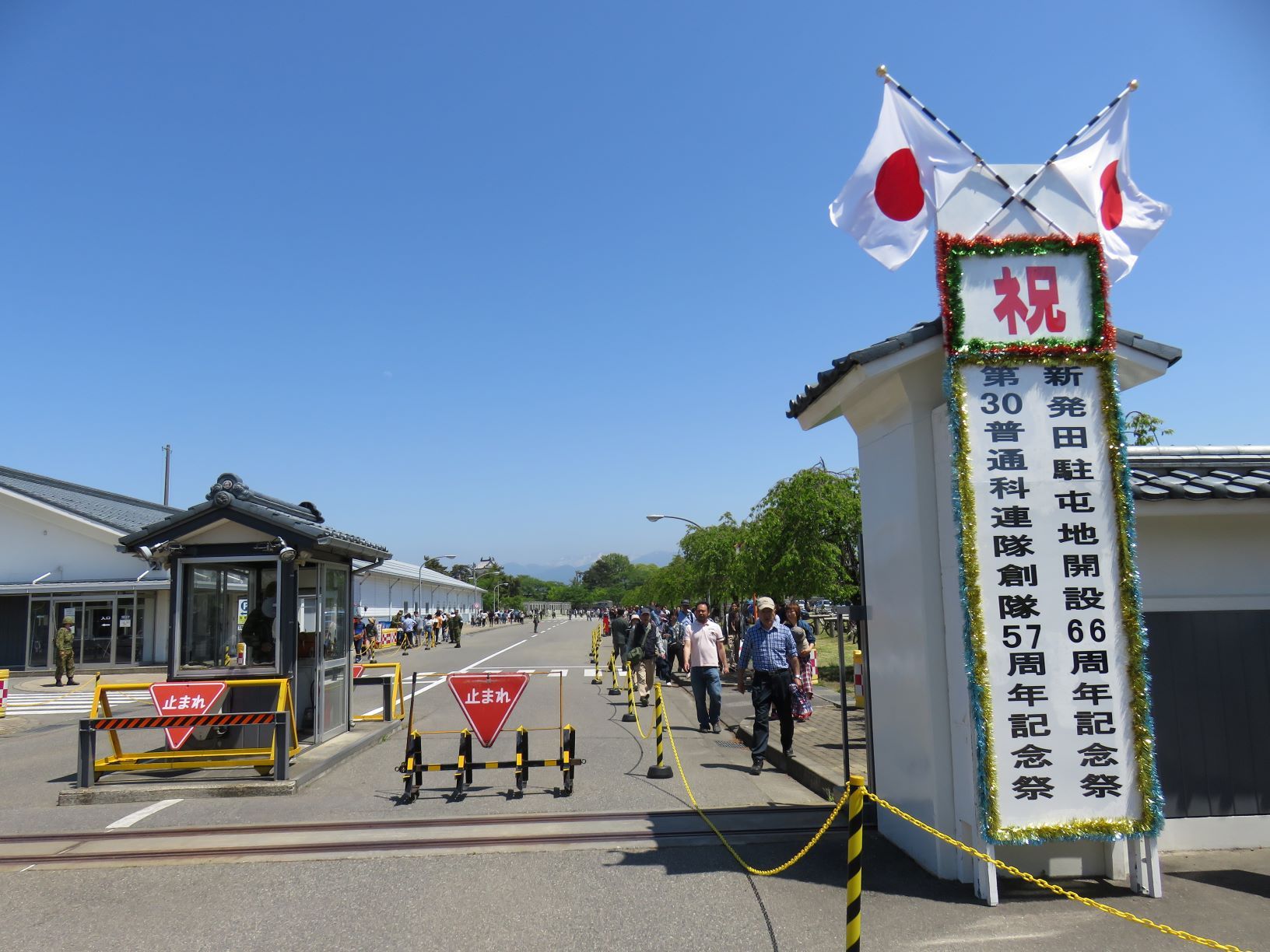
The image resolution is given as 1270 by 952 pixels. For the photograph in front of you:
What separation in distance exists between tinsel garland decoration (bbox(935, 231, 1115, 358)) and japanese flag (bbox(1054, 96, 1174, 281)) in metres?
0.36

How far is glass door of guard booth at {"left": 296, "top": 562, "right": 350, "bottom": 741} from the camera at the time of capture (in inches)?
451

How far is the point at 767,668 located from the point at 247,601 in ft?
22.1

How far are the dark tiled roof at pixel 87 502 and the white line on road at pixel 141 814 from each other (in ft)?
67.1

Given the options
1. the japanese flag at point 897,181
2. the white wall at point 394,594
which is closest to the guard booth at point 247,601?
the japanese flag at point 897,181

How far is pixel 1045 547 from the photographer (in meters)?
5.72

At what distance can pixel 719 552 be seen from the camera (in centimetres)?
3634

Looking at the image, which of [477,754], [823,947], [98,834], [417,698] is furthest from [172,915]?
[417,698]

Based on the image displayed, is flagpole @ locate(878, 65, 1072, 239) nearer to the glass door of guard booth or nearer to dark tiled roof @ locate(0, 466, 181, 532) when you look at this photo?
the glass door of guard booth

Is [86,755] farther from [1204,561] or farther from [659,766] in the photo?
[1204,561]

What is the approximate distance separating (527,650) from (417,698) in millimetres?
21249

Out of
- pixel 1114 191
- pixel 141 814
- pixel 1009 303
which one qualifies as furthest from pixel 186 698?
pixel 1114 191

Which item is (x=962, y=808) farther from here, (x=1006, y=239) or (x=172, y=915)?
(x=172, y=915)

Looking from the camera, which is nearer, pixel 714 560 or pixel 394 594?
pixel 714 560

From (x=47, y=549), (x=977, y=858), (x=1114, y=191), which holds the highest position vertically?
(x=1114, y=191)
